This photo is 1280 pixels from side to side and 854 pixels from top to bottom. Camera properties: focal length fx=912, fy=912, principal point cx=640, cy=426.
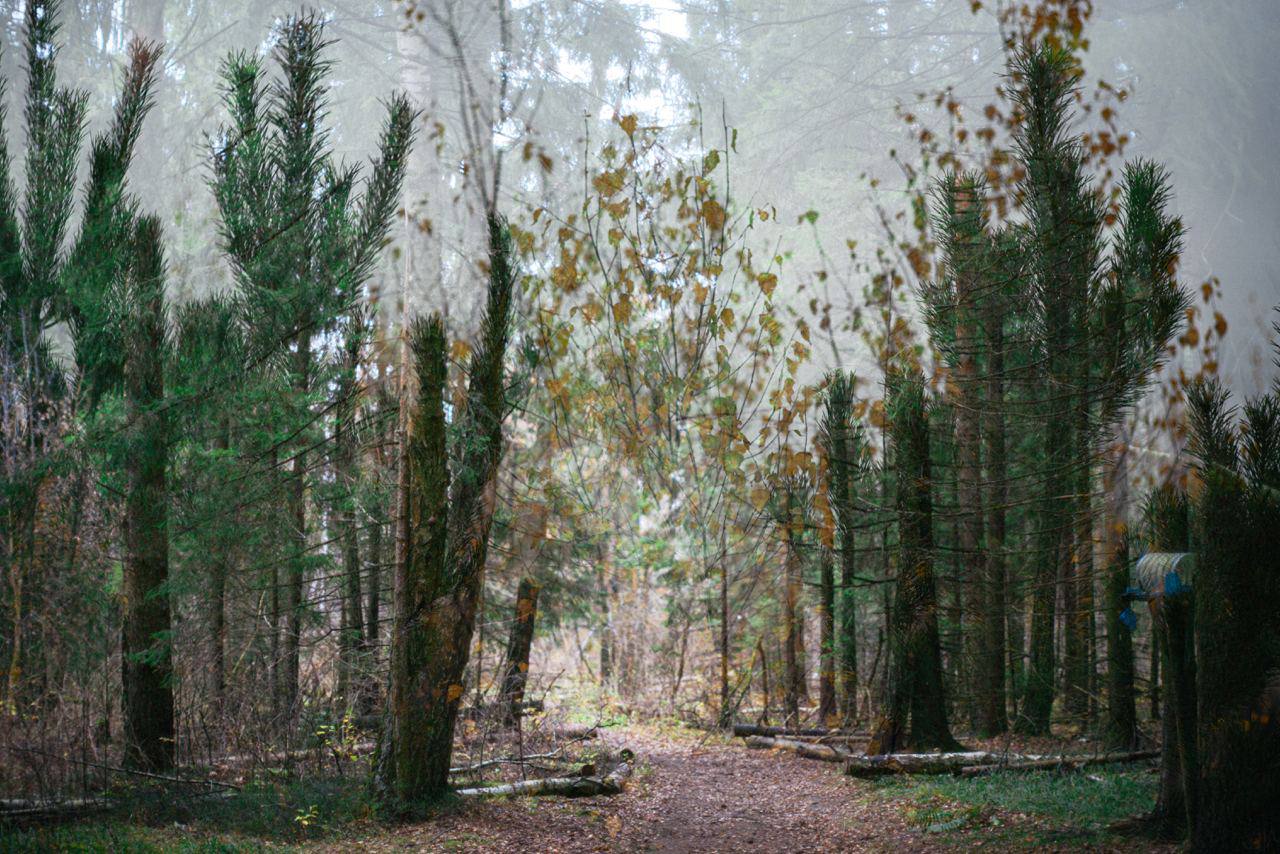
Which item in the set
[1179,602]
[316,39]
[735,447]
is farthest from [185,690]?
[1179,602]

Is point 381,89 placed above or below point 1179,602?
above

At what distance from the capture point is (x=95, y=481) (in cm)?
718

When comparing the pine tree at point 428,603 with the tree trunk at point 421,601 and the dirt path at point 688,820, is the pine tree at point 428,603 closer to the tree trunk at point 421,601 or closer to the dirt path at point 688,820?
the tree trunk at point 421,601

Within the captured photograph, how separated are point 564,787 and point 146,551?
13.7 ft

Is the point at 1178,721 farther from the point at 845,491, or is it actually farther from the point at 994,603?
the point at 845,491

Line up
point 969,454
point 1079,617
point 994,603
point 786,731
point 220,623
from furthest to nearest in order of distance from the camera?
1. point 786,731
2. point 969,454
3. point 1079,617
4. point 994,603
5. point 220,623

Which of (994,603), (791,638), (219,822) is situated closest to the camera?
(219,822)

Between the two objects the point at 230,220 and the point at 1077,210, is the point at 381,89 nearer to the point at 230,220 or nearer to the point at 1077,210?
the point at 230,220

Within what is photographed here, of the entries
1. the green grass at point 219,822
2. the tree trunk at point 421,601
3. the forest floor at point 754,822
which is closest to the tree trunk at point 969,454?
the forest floor at point 754,822

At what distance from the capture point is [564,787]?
8.41 meters

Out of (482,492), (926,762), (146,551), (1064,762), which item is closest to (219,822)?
(146,551)

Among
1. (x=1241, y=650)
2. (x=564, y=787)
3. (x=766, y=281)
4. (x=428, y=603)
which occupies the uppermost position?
(x=766, y=281)

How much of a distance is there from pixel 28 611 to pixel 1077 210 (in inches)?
330

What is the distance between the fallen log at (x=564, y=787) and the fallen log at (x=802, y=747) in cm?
307
